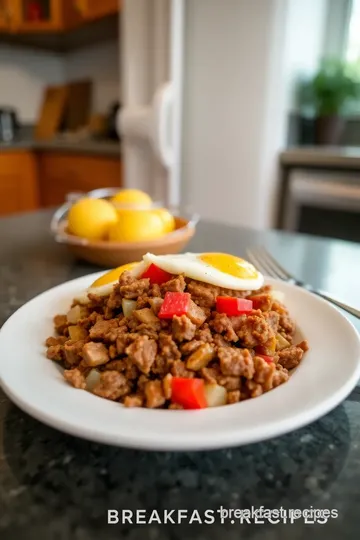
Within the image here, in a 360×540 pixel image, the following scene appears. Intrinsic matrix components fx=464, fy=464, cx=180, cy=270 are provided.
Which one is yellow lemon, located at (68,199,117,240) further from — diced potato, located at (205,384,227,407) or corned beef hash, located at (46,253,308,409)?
diced potato, located at (205,384,227,407)

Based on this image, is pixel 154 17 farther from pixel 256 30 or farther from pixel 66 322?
pixel 66 322

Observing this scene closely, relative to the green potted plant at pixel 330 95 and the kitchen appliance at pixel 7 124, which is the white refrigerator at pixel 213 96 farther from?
the kitchen appliance at pixel 7 124

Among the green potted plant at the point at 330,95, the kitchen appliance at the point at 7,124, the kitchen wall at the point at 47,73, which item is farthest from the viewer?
the kitchen wall at the point at 47,73

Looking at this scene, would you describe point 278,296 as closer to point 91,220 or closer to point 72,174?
point 91,220

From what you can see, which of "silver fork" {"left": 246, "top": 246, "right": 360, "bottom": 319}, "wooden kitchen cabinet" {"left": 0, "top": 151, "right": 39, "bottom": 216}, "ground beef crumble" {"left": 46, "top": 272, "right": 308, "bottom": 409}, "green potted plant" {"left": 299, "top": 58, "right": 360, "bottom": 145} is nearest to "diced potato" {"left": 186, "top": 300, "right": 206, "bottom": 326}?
"ground beef crumble" {"left": 46, "top": 272, "right": 308, "bottom": 409}

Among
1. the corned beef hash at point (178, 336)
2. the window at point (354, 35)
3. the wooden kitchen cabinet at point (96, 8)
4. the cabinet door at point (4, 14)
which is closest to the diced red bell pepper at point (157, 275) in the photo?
the corned beef hash at point (178, 336)

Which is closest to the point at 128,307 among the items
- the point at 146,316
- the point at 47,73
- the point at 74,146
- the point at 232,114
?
the point at 146,316
